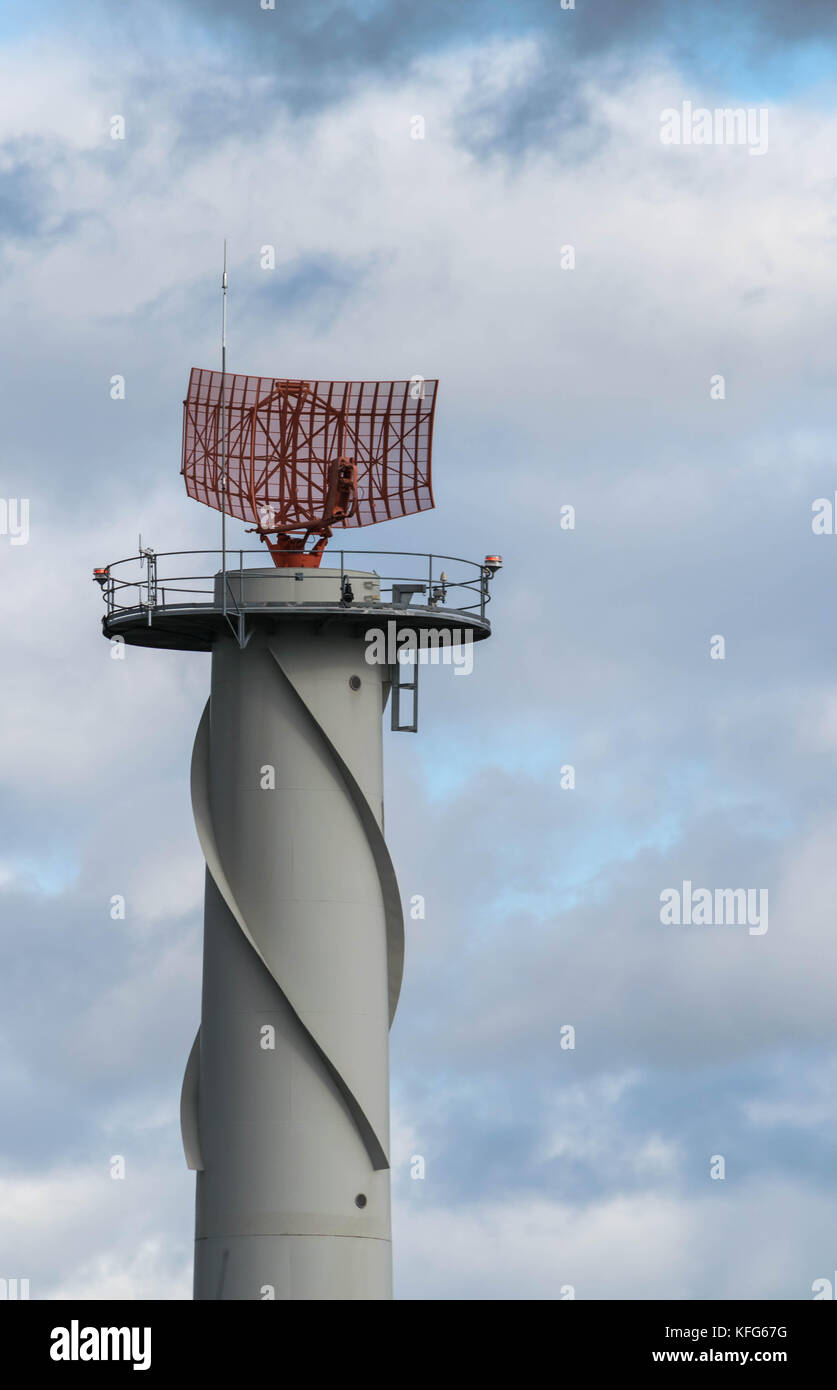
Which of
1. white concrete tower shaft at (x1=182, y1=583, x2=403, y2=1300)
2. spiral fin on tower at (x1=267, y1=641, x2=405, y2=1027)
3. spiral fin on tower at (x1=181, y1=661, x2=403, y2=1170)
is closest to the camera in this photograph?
white concrete tower shaft at (x1=182, y1=583, x2=403, y2=1300)

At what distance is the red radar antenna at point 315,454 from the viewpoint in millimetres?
66438

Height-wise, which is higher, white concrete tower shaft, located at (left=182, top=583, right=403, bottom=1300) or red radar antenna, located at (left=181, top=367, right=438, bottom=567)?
red radar antenna, located at (left=181, top=367, right=438, bottom=567)

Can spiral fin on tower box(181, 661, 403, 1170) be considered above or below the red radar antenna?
below

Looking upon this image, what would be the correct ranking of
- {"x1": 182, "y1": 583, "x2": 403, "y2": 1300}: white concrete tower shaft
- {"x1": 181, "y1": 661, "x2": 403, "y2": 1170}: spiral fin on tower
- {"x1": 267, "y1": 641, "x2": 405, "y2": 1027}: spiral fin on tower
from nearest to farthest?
1. {"x1": 182, "y1": 583, "x2": 403, "y2": 1300}: white concrete tower shaft
2. {"x1": 181, "y1": 661, "x2": 403, "y2": 1170}: spiral fin on tower
3. {"x1": 267, "y1": 641, "x2": 405, "y2": 1027}: spiral fin on tower

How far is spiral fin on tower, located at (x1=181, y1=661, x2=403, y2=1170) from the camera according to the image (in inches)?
2490

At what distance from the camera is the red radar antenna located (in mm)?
66438

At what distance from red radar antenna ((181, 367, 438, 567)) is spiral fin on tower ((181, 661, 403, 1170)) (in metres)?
3.88

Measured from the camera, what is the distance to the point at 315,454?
66812 millimetres

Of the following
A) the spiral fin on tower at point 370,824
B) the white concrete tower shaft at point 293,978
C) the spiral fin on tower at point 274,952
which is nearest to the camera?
the white concrete tower shaft at point 293,978

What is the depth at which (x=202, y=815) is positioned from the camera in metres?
64.8

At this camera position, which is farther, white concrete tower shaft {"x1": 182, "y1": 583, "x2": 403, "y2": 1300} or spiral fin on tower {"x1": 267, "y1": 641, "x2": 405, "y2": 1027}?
spiral fin on tower {"x1": 267, "y1": 641, "x2": 405, "y2": 1027}

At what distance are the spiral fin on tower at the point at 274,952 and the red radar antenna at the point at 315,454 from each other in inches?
153
